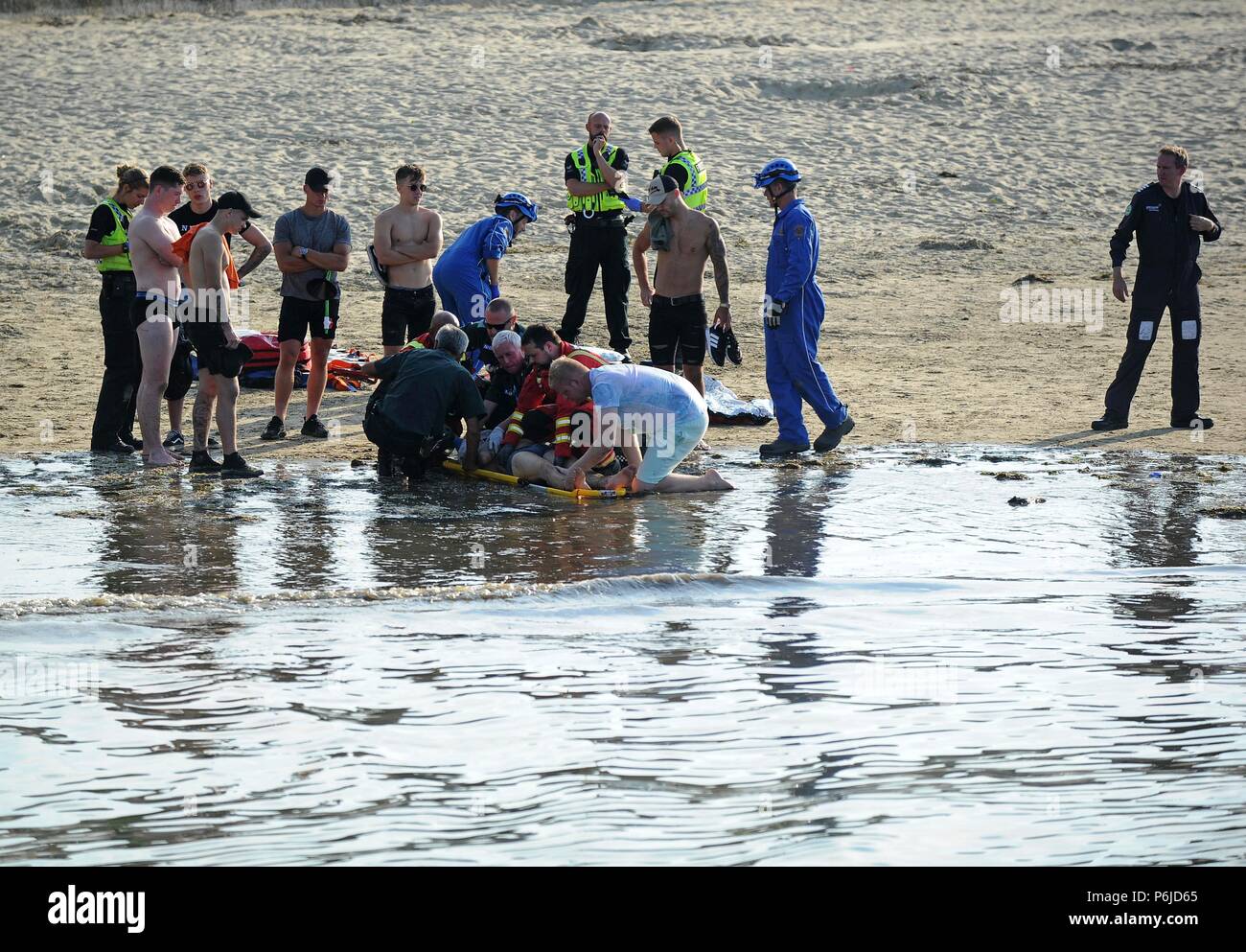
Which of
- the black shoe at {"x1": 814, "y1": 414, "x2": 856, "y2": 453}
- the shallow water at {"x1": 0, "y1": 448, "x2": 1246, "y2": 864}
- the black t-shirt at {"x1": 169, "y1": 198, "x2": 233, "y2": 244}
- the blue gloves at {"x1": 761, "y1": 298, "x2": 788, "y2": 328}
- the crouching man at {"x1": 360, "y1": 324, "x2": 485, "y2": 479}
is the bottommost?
the shallow water at {"x1": 0, "y1": 448, "x2": 1246, "y2": 864}

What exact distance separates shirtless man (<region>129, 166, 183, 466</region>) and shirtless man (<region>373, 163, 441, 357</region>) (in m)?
1.59

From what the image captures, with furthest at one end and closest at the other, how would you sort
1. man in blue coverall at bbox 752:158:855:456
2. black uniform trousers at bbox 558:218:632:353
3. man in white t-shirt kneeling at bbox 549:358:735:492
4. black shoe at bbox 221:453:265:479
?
black uniform trousers at bbox 558:218:632:353 → man in blue coverall at bbox 752:158:855:456 → black shoe at bbox 221:453:265:479 → man in white t-shirt kneeling at bbox 549:358:735:492

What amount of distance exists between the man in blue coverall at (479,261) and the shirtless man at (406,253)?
130mm

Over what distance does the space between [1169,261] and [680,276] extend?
10.9 ft

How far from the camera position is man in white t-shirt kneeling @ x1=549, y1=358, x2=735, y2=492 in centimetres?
852

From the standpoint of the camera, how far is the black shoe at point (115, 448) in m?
10.1

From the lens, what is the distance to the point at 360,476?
9.60m

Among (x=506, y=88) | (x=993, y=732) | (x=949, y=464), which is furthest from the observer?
(x=506, y=88)

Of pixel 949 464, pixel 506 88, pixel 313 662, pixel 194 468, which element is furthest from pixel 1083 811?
pixel 506 88

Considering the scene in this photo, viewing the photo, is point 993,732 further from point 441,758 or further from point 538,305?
point 538,305

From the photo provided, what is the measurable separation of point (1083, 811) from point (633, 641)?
2.09m

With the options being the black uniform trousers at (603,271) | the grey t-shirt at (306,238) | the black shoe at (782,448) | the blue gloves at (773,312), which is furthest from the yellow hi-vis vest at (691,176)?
the grey t-shirt at (306,238)

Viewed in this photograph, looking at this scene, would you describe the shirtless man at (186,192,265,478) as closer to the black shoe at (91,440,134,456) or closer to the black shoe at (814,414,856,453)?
the black shoe at (91,440,134,456)

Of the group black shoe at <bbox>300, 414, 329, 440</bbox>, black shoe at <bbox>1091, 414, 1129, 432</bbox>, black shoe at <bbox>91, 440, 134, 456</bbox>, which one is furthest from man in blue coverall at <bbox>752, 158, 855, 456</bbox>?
black shoe at <bbox>91, 440, 134, 456</bbox>
